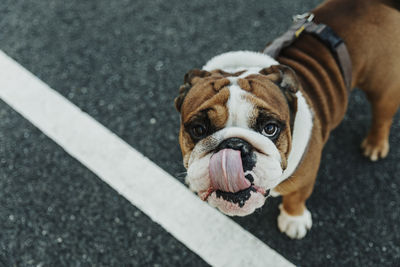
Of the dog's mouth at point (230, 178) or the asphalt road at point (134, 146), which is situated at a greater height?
the dog's mouth at point (230, 178)

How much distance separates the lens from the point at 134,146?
2.88m

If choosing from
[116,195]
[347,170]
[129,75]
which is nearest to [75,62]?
[129,75]

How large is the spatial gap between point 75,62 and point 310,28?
73.8 inches

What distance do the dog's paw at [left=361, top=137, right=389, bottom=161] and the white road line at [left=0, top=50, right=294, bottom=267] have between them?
0.93 m

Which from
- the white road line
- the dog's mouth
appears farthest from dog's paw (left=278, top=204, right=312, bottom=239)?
the dog's mouth

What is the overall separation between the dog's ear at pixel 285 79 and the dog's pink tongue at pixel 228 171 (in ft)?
1.62

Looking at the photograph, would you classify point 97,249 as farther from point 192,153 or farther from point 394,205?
point 394,205

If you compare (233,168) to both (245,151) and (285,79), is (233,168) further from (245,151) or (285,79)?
(285,79)

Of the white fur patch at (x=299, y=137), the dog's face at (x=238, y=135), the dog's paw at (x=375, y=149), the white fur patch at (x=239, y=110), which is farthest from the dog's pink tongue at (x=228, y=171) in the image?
the dog's paw at (x=375, y=149)

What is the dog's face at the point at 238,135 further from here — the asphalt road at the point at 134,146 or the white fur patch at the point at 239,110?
the asphalt road at the point at 134,146

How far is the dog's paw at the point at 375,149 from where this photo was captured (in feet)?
8.98

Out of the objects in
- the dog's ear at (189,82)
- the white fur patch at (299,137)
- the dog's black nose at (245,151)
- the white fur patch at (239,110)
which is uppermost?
the white fur patch at (239,110)

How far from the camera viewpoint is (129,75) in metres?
3.21

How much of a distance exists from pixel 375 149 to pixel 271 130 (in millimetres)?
1259
